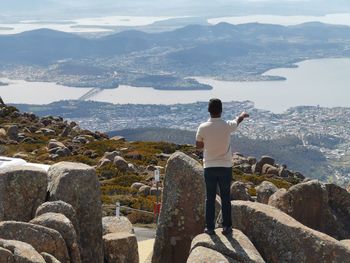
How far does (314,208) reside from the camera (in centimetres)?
1961

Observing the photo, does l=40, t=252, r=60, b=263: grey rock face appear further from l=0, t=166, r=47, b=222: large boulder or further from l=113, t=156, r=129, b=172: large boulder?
l=113, t=156, r=129, b=172: large boulder

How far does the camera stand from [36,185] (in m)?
17.6

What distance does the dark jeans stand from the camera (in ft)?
46.3

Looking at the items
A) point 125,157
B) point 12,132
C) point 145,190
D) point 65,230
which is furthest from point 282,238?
point 12,132

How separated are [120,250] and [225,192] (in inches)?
188

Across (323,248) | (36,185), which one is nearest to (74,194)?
(36,185)

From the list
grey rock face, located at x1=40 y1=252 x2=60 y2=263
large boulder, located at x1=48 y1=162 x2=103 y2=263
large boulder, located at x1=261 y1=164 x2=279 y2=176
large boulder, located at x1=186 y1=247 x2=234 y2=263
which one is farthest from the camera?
large boulder, located at x1=261 y1=164 x2=279 y2=176

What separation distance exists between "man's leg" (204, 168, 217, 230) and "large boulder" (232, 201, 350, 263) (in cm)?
103

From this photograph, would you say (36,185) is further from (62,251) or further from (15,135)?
(15,135)

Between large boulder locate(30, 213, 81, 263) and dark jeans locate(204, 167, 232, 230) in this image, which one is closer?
dark jeans locate(204, 167, 232, 230)

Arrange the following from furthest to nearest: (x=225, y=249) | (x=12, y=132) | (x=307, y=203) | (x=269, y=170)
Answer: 1. (x=12, y=132)
2. (x=269, y=170)
3. (x=307, y=203)
4. (x=225, y=249)

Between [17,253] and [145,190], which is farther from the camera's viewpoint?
[145,190]

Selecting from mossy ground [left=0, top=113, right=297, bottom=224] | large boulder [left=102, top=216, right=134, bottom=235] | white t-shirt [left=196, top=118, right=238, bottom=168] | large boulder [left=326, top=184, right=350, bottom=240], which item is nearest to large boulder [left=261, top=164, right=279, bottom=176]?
mossy ground [left=0, top=113, right=297, bottom=224]

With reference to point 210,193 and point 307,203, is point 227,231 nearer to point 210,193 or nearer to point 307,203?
point 210,193
